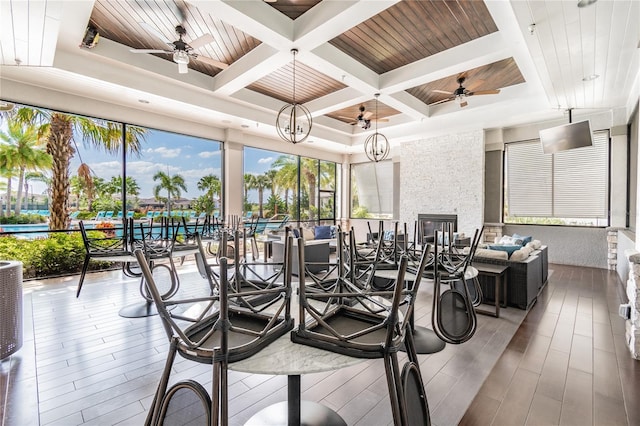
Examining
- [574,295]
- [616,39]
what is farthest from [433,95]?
[574,295]

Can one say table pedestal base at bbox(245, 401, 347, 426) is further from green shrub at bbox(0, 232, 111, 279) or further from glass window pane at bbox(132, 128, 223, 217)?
glass window pane at bbox(132, 128, 223, 217)

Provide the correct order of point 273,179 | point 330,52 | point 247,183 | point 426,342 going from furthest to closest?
point 273,179, point 247,183, point 330,52, point 426,342

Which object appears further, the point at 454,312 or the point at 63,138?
the point at 63,138

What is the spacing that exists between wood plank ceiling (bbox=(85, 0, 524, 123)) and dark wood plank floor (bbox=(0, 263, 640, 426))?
11.4 feet

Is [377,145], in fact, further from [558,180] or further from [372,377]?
[372,377]

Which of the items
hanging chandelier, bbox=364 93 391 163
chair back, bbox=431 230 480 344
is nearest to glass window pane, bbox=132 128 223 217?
hanging chandelier, bbox=364 93 391 163

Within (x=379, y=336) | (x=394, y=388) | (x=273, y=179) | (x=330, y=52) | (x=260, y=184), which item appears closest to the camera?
(x=394, y=388)

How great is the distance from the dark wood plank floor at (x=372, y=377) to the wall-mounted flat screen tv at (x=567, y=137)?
132 inches

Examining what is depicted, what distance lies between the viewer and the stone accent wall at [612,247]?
6324 millimetres

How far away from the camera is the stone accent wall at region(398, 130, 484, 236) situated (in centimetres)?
795

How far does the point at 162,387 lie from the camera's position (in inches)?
43.1

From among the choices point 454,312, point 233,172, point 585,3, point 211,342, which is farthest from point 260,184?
point 211,342

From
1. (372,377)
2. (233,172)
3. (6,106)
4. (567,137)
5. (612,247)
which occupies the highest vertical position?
(6,106)

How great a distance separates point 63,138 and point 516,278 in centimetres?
826
